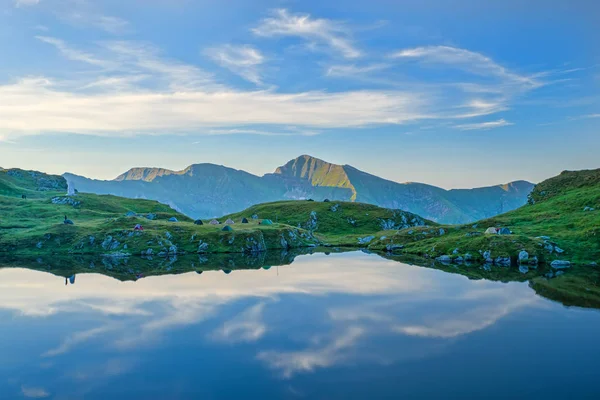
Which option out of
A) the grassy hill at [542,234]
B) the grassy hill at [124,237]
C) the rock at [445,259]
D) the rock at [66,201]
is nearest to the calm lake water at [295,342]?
the rock at [445,259]

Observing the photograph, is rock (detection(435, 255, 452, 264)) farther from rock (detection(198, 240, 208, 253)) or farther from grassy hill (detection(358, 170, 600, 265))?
rock (detection(198, 240, 208, 253))

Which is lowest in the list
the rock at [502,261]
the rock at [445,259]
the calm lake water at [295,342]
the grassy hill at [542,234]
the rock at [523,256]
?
the calm lake water at [295,342]

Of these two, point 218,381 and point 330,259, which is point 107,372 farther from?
point 330,259

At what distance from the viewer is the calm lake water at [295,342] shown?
108 ft

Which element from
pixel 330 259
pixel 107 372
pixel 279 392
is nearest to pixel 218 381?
pixel 279 392

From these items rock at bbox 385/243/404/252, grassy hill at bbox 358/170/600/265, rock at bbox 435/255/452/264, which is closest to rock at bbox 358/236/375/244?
grassy hill at bbox 358/170/600/265

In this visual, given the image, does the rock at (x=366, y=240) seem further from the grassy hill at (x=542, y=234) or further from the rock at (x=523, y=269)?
the rock at (x=523, y=269)

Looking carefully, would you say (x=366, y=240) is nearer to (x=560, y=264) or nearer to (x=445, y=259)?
(x=445, y=259)

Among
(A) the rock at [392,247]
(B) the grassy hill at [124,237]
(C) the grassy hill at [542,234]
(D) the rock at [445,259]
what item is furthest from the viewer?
(A) the rock at [392,247]

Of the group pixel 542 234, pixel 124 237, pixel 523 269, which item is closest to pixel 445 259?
pixel 523 269

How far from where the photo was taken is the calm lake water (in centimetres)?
3281

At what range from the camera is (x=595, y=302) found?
196 ft

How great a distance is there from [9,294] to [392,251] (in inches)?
4191

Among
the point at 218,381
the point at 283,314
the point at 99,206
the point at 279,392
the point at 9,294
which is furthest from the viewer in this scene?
the point at 99,206
